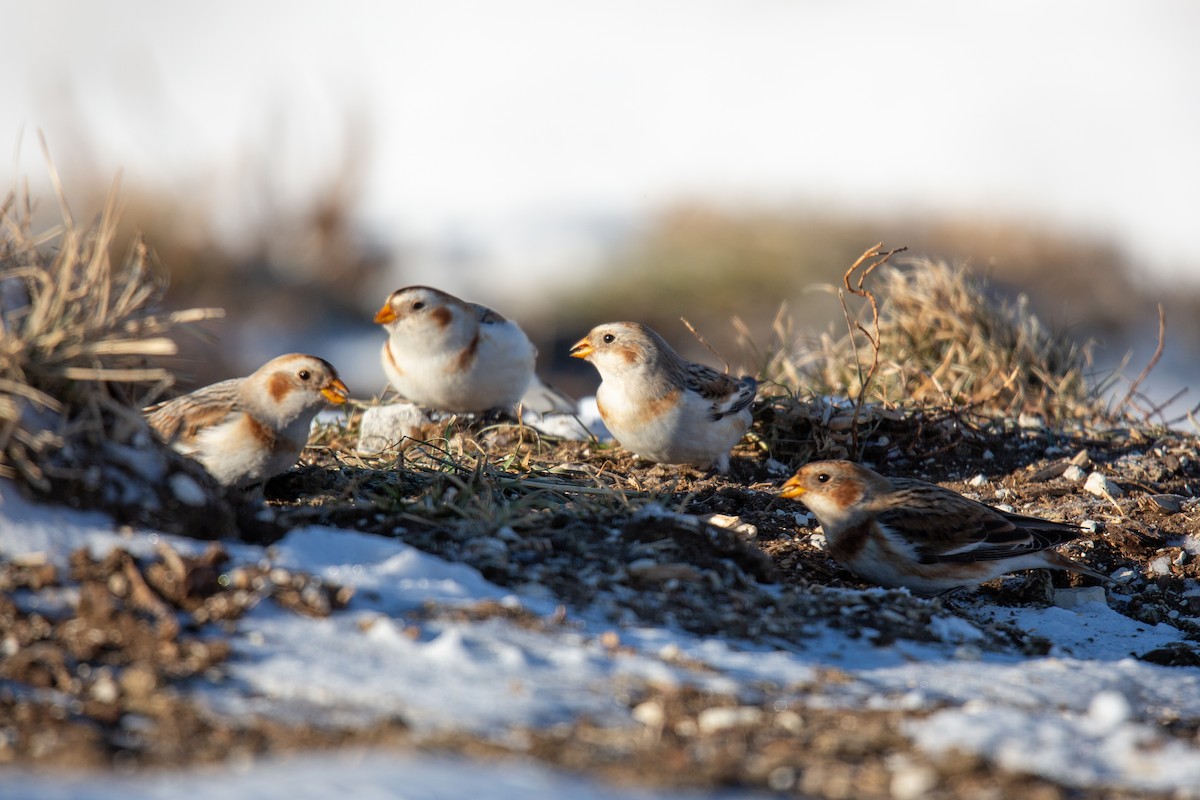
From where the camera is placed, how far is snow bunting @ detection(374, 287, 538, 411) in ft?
18.4

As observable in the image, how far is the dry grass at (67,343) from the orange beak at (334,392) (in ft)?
2.92

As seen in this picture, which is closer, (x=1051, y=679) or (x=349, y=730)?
(x=349, y=730)

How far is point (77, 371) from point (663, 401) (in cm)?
249

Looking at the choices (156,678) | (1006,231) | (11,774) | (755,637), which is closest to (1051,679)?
(755,637)

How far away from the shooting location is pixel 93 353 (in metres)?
3.00

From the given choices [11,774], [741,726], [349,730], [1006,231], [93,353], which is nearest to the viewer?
[11,774]

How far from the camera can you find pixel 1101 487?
4941 millimetres

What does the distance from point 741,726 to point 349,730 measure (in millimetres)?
796

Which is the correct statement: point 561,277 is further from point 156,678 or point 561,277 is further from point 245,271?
point 156,678

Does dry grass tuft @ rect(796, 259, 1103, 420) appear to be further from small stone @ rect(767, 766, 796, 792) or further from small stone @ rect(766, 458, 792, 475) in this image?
small stone @ rect(767, 766, 796, 792)

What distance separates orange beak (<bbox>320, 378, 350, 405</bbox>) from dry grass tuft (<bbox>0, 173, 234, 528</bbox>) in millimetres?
883

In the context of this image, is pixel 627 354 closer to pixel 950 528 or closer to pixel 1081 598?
pixel 950 528

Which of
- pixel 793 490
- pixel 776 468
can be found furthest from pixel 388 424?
pixel 793 490

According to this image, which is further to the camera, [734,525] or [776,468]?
[776,468]
